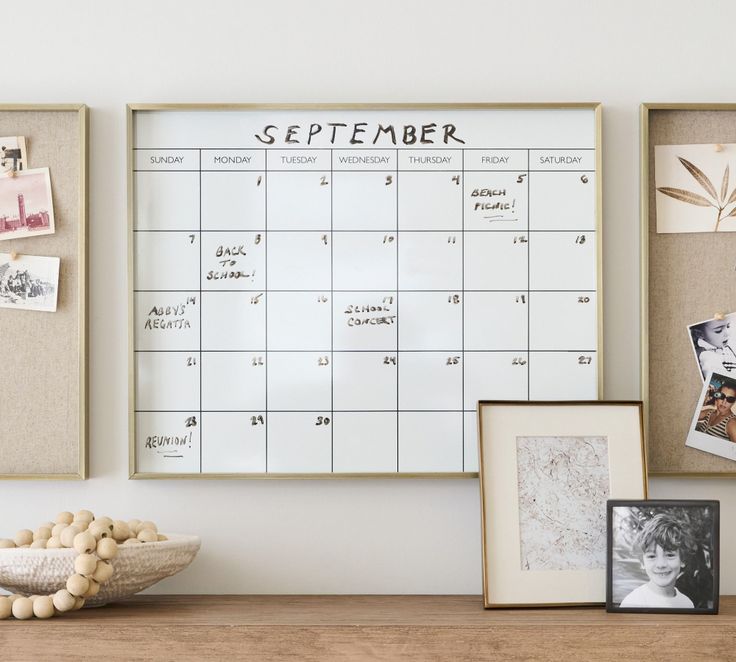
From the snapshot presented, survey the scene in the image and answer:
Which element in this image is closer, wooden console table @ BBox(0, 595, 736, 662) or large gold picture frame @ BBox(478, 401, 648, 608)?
wooden console table @ BBox(0, 595, 736, 662)

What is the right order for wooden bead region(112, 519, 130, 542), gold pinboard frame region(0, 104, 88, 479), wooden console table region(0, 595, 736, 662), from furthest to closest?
gold pinboard frame region(0, 104, 88, 479), wooden bead region(112, 519, 130, 542), wooden console table region(0, 595, 736, 662)

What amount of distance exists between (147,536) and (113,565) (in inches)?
3.0

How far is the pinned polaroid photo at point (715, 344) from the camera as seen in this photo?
1.54 metres

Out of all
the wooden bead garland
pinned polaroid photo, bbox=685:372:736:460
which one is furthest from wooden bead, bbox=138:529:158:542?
pinned polaroid photo, bbox=685:372:736:460

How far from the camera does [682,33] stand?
158 centimetres

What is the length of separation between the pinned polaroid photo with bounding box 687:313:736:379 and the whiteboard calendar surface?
0.64 ft

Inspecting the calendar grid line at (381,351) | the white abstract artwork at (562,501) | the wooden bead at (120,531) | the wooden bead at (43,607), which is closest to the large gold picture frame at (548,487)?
the white abstract artwork at (562,501)

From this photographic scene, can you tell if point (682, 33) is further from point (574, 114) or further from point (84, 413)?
point (84, 413)

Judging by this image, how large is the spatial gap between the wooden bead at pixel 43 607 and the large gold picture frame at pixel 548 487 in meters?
0.71

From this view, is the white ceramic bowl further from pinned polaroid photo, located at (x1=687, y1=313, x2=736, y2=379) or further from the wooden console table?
pinned polaroid photo, located at (x1=687, y1=313, x2=736, y2=379)

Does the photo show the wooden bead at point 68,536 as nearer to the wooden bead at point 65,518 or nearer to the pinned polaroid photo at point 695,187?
the wooden bead at point 65,518

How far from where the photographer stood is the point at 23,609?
129 cm

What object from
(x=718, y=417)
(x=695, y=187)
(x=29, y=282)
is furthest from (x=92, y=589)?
(x=695, y=187)

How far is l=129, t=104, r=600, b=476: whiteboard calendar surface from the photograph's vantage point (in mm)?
1544
